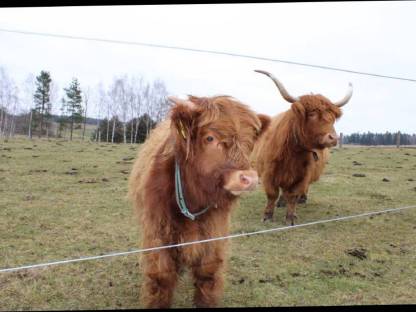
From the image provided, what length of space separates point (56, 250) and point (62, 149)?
0.81 m

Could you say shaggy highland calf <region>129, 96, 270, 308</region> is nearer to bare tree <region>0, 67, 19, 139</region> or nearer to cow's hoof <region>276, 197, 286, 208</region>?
bare tree <region>0, 67, 19, 139</region>

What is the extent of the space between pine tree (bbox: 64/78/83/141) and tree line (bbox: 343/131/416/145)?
2.12 m

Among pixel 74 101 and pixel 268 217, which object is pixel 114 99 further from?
pixel 268 217

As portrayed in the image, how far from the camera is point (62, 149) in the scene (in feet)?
10.5

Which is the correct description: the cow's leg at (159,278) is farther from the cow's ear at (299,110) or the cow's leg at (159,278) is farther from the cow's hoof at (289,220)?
the cow's hoof at (289,220)

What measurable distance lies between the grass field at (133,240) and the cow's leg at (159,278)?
21cm

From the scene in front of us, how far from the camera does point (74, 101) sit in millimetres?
2494

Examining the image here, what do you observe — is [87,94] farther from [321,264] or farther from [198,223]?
[321,264]

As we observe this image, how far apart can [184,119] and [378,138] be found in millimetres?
2286

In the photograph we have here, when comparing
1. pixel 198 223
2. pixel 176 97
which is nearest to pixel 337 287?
pixel 198 223

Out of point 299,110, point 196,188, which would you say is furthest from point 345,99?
point 196,188

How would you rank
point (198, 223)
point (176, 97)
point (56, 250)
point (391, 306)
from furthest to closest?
point (56, 250) → point (391, 306) → point (198, 223) → point (176, 97)

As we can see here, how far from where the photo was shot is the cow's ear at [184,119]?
1.78m

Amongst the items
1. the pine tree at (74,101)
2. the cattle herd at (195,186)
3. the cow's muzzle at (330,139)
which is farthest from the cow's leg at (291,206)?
the pine tree at (74,101)
